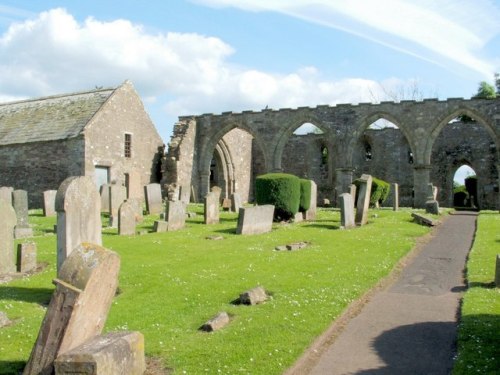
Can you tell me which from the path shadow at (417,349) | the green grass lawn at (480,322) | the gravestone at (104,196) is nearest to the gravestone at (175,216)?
the gravestone at (104,196)

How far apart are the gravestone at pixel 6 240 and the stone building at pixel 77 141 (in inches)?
603

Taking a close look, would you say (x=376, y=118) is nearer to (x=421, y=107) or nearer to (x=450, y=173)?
(x=421, y=107)

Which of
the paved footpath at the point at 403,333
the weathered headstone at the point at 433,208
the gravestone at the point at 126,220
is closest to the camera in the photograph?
the paved footpath at the point at 403,333

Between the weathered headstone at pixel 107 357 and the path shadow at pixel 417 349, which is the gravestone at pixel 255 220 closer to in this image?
the path shadow at pixel 417 349

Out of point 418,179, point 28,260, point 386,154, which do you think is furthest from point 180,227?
point 386,154

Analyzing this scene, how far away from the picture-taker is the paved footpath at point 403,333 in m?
6.14

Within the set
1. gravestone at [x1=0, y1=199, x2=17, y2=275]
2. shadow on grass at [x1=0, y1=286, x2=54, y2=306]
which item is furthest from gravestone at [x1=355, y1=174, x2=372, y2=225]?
shadow on grass at [x1=0, y1=286, x2=54, y2=306]

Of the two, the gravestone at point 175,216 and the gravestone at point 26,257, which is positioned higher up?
the gravestone at point 175,216

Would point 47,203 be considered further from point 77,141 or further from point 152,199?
point 77,141

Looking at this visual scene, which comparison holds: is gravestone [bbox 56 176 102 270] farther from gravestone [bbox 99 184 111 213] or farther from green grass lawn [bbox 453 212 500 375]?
gravestone [bbox 99 184 111 213]

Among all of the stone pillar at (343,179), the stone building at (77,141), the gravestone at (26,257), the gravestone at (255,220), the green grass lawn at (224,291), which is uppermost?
the stone building at (77,141)

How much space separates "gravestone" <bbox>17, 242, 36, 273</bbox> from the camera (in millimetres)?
10953

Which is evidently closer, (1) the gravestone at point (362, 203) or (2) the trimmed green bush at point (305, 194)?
(1) the gravestone at point (362, 203)

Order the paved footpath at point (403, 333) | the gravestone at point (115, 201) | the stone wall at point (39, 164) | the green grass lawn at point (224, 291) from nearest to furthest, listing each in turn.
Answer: the paved footpath at point (403, 333)
the green grass lawn at point (224, 291)
the gravestone at point (115, 201)
the stone wall at point (39, 164)
